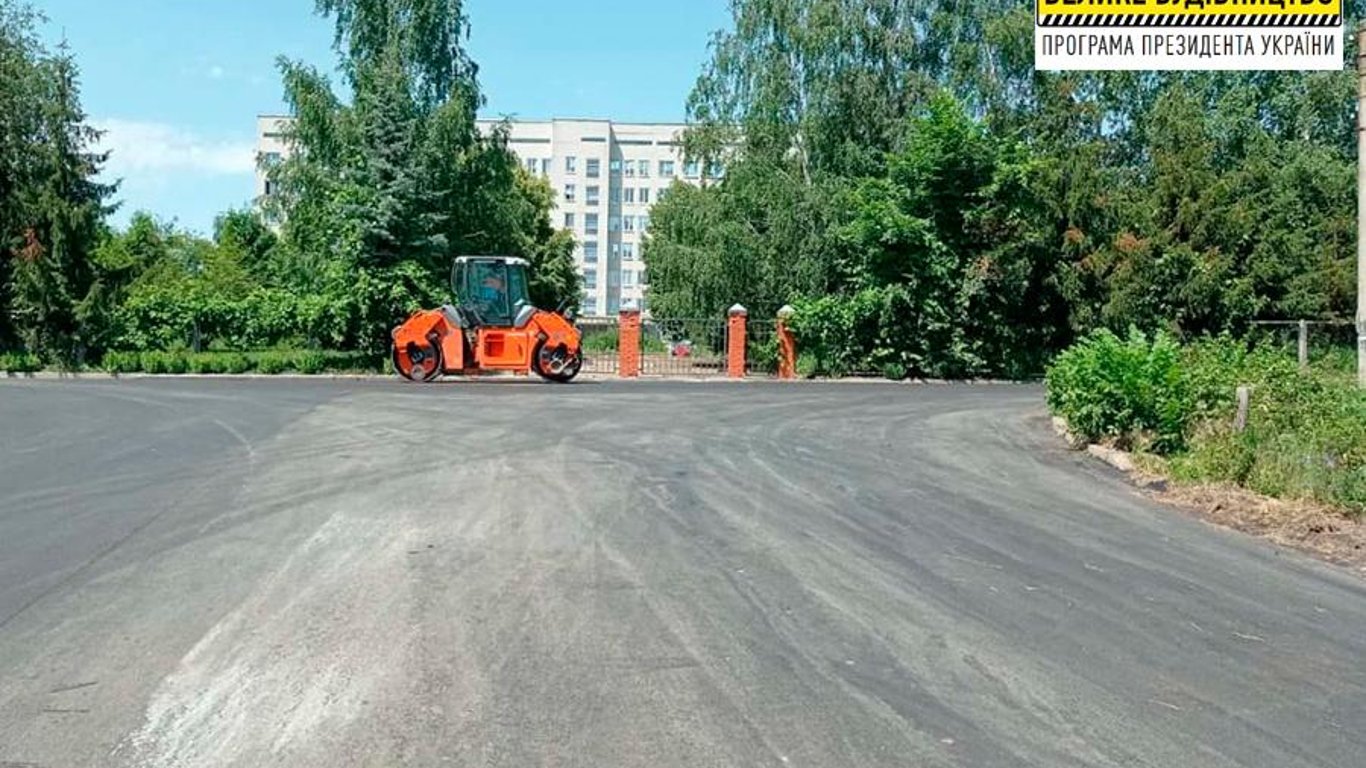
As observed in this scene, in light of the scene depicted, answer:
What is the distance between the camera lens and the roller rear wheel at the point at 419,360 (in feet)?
101

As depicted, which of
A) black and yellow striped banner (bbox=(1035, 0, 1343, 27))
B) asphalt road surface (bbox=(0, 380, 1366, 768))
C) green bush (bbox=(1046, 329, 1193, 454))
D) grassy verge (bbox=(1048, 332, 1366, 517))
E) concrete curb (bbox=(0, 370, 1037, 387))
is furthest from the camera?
concrete curb (bbox=(0, 370, 1037, 387))

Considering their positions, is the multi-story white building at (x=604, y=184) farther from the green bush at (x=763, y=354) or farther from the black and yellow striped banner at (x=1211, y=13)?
the black and yellow striped banner at (x=1211, y=13)

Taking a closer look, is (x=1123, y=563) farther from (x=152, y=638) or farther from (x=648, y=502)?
(x=152, y=638)

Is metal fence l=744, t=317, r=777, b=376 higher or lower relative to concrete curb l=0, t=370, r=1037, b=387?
higher

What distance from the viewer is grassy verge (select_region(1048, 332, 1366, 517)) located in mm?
12133

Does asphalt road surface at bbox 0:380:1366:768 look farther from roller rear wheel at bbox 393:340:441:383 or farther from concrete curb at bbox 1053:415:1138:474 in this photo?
roller rear wheel at bbox 393:340:441:383

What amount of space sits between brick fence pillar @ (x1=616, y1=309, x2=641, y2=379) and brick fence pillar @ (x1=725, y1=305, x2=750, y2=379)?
2.87 meters

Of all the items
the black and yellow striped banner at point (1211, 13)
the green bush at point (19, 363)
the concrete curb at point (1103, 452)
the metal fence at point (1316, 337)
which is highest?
the black and yellow striped banner at point (1211, 13)

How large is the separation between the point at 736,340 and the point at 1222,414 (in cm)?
2396

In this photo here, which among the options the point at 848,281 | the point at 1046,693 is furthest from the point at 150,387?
the point at 1046,693

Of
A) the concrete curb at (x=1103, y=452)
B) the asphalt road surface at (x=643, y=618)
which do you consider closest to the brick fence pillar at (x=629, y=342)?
the concrete curb at (x=1103, y=452)

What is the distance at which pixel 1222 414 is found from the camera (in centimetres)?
1476

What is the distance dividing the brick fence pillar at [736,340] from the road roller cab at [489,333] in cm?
840

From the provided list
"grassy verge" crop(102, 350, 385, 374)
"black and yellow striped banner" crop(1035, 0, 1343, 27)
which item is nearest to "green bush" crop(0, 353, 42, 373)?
"grassy verge" crop(102, 350, 385, 374)
